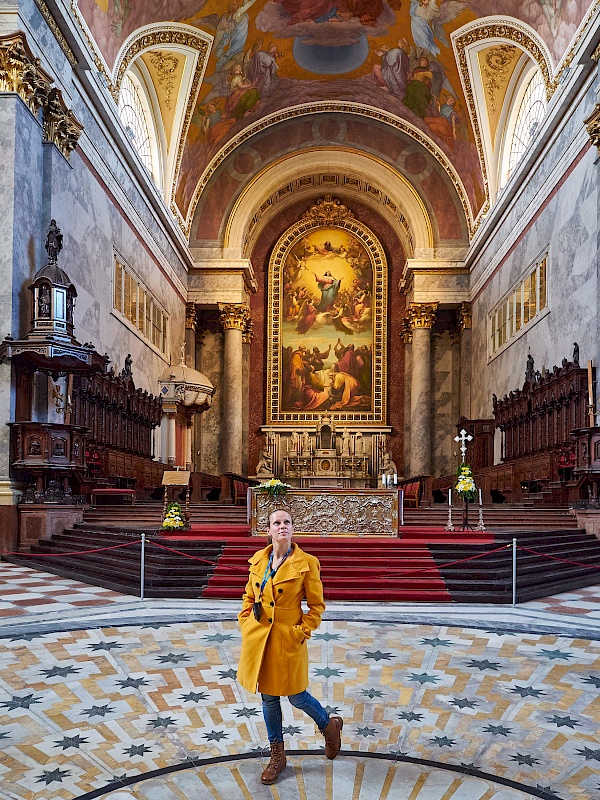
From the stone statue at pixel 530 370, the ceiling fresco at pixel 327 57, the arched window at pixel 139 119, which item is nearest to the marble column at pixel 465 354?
the ceiling fresco at pixel 327 57

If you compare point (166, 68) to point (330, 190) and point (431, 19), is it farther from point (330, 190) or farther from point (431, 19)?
point (330, 190)

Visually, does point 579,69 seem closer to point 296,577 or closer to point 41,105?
point 41,105

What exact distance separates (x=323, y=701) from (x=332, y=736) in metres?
1.20

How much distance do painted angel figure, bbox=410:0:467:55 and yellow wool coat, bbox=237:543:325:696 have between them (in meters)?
18.7

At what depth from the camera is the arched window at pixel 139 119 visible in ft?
64.7

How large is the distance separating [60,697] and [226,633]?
2.31m

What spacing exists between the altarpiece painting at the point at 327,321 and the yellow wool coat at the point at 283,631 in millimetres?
23911

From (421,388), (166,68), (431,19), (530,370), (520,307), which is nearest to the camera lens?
(530,370)

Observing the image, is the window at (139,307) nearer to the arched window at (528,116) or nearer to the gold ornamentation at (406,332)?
the gold ornamentation at (406,332)

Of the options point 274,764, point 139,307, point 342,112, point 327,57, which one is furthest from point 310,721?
point 342,112

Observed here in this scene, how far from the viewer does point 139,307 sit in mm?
20484

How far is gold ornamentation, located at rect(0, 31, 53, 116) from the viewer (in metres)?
12.2

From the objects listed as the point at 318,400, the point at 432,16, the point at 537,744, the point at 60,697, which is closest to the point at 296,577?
the point at 537,744

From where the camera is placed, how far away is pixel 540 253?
59.7 feet
